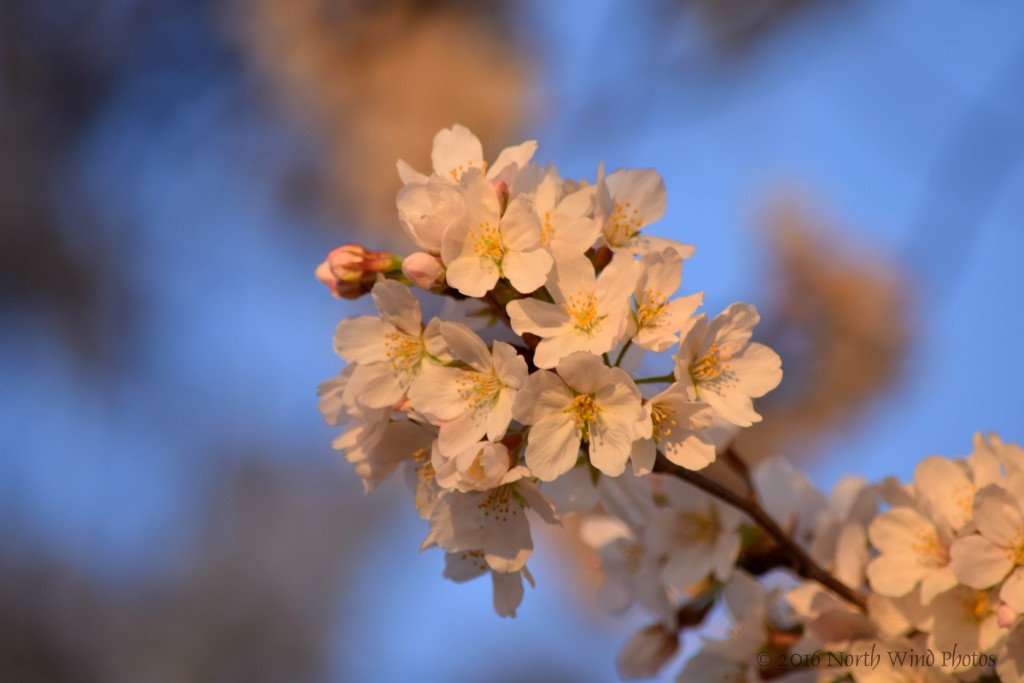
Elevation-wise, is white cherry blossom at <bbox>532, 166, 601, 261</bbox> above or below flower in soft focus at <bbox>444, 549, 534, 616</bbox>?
above

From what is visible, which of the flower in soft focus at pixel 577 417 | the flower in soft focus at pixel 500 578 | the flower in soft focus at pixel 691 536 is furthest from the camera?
the flower in soft focus at pixel 691 536

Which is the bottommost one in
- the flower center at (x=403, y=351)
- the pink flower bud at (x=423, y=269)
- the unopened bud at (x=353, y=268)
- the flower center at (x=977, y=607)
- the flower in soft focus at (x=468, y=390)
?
the flower center at (x=977, y=607)

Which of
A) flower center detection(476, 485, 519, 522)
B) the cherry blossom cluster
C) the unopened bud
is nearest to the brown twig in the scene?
the cherry blossom cluster

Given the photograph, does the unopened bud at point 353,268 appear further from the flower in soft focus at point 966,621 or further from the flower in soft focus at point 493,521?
the flower in soft focus at point 966,621

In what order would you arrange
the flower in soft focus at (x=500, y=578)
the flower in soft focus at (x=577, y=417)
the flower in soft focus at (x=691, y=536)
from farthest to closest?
the flower in soft focus at (x=691, y=536) → the flower in soft focus at (x=500, y=578) → the flower in soft focus at (x=577, y=417)

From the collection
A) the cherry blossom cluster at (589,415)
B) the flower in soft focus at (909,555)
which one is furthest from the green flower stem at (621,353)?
the flower in soft focus at (909,555)

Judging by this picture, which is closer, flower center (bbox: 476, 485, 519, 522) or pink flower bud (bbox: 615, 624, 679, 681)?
flower center (bbox: 476, 485, 519, 522)

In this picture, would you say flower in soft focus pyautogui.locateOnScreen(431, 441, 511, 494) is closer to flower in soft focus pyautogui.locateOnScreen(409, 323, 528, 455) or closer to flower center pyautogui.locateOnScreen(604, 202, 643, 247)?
flower in soft focus pyautogui.locateOnScreen(409, 323, 528, 455)

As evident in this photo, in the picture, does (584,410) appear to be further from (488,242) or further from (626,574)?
(626,574)

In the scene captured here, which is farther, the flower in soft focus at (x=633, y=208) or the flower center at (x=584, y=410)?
the flower in soft focus at (x=633, y=208)
